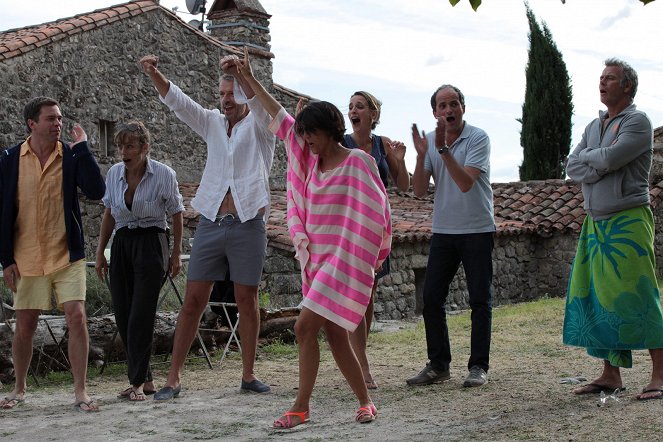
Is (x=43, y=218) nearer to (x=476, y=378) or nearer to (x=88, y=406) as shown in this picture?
(x=88, y=406)

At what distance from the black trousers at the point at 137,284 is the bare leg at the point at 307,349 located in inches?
57.7

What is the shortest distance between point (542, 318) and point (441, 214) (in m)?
4.66

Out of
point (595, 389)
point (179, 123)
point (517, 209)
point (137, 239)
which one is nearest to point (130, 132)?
point (137, 239)

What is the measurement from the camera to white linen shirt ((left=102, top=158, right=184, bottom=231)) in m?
6.15

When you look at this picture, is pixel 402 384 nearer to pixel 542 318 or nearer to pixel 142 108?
pixel 542 318

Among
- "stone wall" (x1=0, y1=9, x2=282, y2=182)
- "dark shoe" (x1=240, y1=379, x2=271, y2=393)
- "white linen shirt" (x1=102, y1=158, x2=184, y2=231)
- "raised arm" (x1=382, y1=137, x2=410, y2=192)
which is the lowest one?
"dark shoe" (x1=240, y1=379, x2=271, y2=393)

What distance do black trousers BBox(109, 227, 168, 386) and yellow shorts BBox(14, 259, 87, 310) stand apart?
330 millimetres

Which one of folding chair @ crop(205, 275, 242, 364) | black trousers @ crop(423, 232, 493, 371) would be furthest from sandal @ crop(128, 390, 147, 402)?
folding chair @ crop(205, 275, 242, 364)

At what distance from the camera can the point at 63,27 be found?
1557cm

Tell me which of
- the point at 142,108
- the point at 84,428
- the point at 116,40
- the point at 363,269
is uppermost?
the point at 116,40

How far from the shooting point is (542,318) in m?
10.6

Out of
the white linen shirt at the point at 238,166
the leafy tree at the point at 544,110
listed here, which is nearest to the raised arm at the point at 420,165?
the white linen shirt at the point at 238,166

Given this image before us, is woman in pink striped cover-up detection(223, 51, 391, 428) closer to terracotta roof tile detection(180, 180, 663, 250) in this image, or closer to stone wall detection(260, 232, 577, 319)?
stone wall detection(260, 232, 577, 319)

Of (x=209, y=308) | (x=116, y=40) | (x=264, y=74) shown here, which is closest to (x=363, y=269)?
(x=209, y=308)
